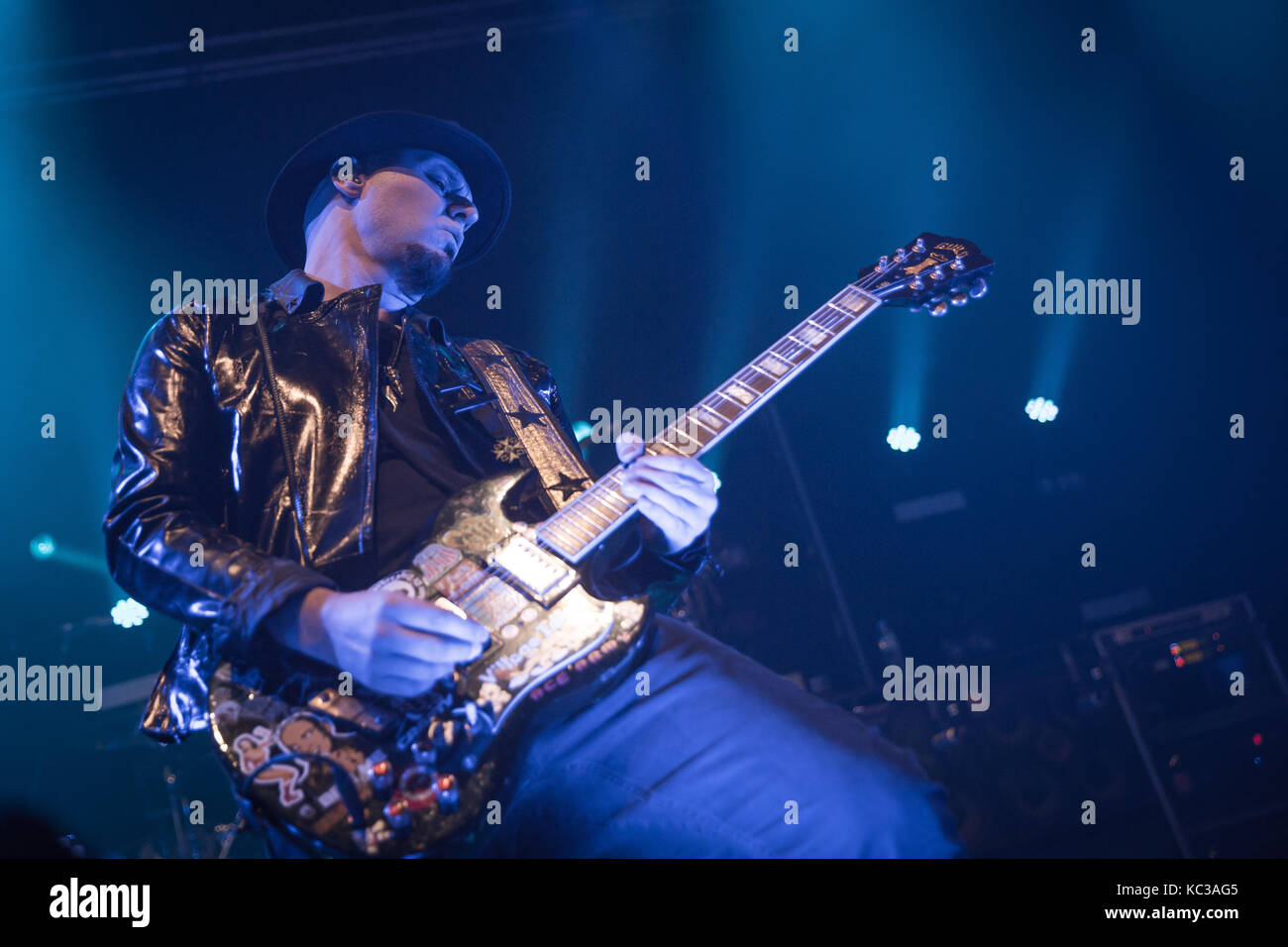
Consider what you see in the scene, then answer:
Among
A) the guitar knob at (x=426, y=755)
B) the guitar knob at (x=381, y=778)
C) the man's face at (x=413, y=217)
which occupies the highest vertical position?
the man's face at (x=413, y=217)

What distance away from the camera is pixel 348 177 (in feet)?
9.84

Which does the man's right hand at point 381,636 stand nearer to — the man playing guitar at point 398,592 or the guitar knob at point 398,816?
the man playing guitar at point 398,592

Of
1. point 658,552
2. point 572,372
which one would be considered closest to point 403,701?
point 658,552

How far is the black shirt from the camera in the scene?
2191mm

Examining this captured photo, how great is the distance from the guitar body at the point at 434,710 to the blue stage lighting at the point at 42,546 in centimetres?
483

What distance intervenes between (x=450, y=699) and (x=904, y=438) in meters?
Result: 5.00

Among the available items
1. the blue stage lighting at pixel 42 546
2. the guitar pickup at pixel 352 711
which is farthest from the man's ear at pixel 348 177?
the blue stage lighting at pixel 42 546

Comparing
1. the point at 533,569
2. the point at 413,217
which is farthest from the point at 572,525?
the point at 413,217

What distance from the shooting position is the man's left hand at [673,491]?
213 centimetres

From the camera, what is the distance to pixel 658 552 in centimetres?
232

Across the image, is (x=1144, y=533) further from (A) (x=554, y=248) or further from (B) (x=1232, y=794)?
(A) (x=554, y=248)

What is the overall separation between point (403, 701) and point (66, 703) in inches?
194

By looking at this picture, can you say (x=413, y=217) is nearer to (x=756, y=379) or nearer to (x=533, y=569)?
(x=756, y=379)

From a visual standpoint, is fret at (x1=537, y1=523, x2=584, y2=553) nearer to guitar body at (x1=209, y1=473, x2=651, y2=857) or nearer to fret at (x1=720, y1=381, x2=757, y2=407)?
guitar body at (x1=209, y1=473, x2=651, y2=857)
